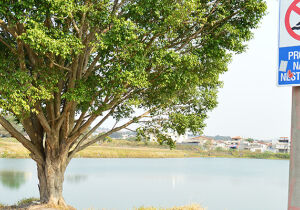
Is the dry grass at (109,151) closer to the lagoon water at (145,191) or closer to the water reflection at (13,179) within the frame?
the lagoon water at (145,191)

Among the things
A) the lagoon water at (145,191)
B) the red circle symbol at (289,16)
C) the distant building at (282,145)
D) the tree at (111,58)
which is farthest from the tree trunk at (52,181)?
the distant building at (282,145)

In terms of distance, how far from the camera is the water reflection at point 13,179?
79.8 ft

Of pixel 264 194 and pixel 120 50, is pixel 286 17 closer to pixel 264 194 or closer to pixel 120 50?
pixel 120 50

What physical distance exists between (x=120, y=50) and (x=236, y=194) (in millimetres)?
23688

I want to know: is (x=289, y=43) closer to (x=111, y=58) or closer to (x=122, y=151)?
(x=111, y=58)

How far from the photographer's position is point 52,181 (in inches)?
493

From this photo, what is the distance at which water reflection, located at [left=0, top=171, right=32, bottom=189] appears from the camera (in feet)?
79.8

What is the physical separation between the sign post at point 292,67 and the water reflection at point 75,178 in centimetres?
2624

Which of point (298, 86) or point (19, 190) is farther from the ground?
point (298, 86)

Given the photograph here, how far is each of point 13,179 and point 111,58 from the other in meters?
20.2

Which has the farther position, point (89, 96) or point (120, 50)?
point (89, 96)

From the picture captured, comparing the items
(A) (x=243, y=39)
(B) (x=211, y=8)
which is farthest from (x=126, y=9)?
(A) (x=243, y=39)

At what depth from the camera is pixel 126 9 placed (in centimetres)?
1016

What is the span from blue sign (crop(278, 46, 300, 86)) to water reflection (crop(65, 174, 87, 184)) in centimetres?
2623
